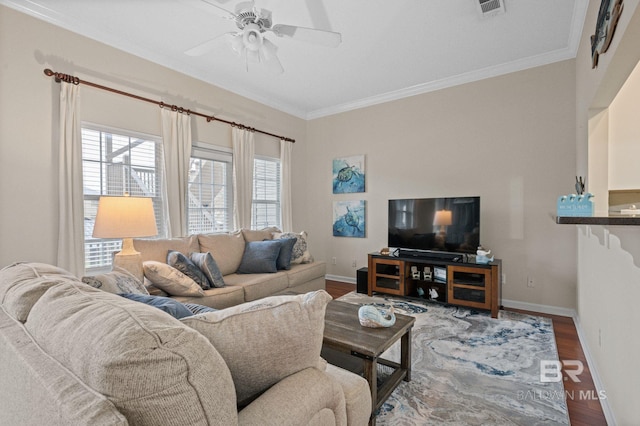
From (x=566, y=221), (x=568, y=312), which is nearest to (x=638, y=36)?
(x=566, y=221)

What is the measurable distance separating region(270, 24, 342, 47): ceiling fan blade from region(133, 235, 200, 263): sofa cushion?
2140 millimetres

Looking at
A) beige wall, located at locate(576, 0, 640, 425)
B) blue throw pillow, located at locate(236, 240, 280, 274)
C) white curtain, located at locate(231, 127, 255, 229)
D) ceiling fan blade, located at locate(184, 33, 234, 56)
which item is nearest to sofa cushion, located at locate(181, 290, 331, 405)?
beige wall, located at locate(576, 0, 640, 425)

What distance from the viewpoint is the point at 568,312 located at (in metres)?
3.37

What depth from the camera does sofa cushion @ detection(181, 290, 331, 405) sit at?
86 cm

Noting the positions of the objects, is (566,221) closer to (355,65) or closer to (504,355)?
(504,355)

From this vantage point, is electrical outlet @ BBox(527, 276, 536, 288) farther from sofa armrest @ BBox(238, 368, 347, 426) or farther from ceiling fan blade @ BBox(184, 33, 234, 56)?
ceiling fan blade @ BBox(184, 33, 234, 56)

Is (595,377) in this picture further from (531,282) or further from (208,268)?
(208,268)

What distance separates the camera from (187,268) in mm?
2762

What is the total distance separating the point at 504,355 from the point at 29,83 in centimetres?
455

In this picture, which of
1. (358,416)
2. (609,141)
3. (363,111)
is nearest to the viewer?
(358,416)

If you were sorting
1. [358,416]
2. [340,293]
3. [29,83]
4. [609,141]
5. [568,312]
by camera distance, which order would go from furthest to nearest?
1. [340,293]
2. [568,312]
3. [29,83]
4. [609,141]
5. [358,416]

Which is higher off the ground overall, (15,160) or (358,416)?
(15,160)

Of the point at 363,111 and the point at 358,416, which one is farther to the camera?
the point at 363,111

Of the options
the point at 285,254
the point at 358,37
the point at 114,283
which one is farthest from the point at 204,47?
the point at 285,254
